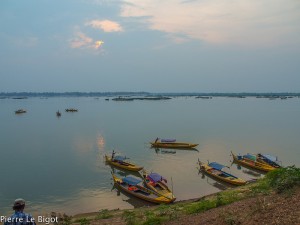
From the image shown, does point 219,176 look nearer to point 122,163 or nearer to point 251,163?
point 251,163

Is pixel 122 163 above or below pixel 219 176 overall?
below

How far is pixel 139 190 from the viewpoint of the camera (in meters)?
26.0

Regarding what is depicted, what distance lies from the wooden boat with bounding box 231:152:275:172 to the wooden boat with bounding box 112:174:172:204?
1454 centimetres

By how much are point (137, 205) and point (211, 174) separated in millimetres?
10037

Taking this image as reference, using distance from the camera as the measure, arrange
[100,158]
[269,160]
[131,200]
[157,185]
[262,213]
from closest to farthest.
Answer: [262,213] → [131,200] → [157,185] → [269,160] → [100,158]

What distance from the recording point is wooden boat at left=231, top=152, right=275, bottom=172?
33938 mm

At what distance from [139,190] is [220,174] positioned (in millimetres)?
9459

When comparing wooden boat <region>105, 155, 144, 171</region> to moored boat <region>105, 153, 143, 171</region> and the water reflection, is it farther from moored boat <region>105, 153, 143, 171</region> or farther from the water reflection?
the water reflection

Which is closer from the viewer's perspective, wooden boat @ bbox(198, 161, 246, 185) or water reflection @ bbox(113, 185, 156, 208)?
water reflection @ bbox(113, 185, 156, 208)

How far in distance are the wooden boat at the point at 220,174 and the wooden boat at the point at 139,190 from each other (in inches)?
317

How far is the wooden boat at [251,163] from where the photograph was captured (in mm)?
33938

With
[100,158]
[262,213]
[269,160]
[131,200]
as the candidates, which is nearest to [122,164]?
[100,158]

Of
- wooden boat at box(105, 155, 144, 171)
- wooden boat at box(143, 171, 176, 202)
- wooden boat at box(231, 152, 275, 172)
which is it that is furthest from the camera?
wooden boat at box(105, 155, 144, 171)

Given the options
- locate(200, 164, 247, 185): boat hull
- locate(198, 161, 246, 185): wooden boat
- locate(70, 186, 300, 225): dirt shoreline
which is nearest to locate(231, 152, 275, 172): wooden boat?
locate(198, 161, 246, 185): wooden boat
